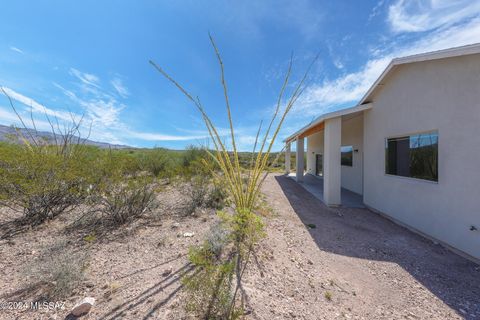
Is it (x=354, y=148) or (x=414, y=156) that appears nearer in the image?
(x=414, y=156)

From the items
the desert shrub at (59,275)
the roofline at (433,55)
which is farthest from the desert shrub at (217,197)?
the roofline at (433,55)

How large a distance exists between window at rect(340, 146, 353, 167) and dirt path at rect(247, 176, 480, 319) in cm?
433

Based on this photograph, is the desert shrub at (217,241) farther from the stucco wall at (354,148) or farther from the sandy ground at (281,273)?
the stucco wall at (354,148)

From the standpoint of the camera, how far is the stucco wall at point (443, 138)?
10.5ft

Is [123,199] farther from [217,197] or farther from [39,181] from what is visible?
[217,197]

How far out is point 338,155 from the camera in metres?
5.75

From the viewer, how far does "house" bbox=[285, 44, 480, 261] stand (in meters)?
3.22

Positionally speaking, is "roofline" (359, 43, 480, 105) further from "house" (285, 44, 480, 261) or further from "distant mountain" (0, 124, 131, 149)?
"distant mountain" (0, 124, 131, 149)

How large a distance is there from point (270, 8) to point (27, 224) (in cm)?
743

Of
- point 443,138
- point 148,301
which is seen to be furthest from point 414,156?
point 148,301

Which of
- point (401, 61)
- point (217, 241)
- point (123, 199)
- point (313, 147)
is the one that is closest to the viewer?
point (217, 241)

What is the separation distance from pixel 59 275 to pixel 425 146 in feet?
21.6

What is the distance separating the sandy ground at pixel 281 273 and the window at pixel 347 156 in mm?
4612

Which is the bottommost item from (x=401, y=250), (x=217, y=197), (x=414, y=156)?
(x=401, y=250)
